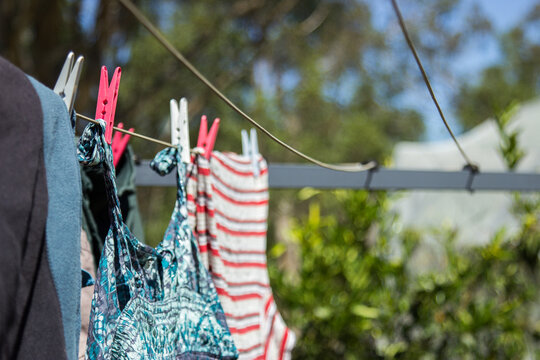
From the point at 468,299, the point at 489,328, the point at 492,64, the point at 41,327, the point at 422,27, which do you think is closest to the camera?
the point at 41,327

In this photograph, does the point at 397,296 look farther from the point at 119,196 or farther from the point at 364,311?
the point at 119,196

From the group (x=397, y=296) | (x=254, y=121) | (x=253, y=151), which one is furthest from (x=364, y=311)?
(x=254, y=121)

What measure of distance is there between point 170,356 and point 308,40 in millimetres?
6348

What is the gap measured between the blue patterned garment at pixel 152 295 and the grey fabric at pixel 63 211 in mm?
80

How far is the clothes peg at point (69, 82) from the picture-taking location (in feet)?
1.95

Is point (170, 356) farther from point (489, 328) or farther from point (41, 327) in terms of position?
point (489, 328)

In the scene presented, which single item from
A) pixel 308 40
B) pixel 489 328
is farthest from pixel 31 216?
pixel 308 40

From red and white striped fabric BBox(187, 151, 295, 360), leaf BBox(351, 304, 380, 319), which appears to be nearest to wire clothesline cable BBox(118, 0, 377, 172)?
red and white striped fabric BBox(187, 151, 295, 360)

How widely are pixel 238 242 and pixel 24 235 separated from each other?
55cm

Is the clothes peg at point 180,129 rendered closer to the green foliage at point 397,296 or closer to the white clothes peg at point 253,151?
the white clothes peg at point 253,151

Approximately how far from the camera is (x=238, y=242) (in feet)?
3.26

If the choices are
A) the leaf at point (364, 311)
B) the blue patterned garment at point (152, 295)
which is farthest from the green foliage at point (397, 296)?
the blue patterned garment at point (152, 295)

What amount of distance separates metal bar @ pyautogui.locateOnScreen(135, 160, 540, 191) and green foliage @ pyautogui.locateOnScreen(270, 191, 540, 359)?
3.15 feet

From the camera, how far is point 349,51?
8.65 m
